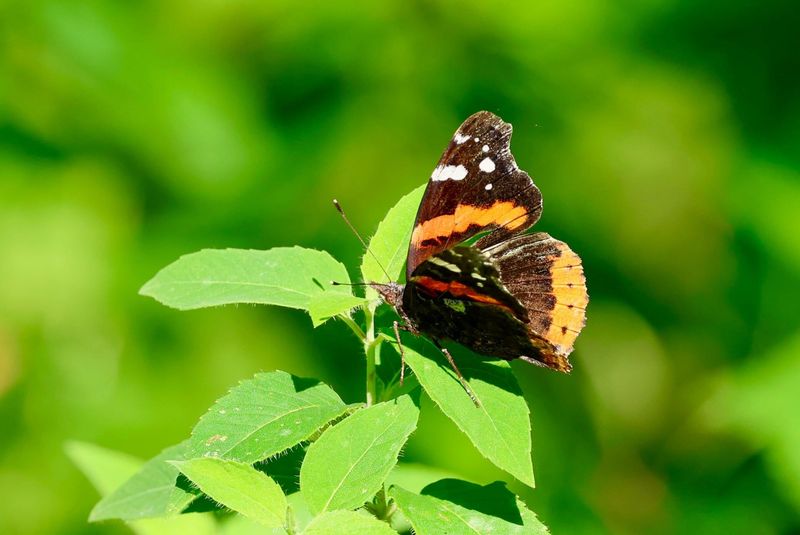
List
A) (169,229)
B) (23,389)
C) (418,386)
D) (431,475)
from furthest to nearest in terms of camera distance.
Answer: (169,229), (23,389), (431,475), (418,386)

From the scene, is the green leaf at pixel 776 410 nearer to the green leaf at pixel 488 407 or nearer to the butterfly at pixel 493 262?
the butterfly at pixel 493 262

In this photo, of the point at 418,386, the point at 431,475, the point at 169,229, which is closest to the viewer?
the point at 418,386

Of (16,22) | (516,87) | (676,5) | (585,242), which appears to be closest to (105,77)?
(16,22)

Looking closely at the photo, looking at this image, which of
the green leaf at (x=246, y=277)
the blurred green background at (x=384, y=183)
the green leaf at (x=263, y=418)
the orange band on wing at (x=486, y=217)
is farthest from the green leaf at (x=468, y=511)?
the blurred green background at (x=384, y=183)

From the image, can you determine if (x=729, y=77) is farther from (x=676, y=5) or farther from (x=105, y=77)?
(x=105, y=77)

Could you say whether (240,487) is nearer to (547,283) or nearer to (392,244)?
(392,244)

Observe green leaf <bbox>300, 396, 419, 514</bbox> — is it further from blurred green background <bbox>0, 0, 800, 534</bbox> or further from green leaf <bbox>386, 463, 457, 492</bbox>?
blurred green background <bbox>0, 0, 800, 534</bbox>

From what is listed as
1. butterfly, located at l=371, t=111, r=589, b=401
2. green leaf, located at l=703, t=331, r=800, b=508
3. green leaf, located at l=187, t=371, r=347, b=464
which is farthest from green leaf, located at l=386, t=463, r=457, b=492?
green leaf, located at l=703, t=331, r=800, b=508
